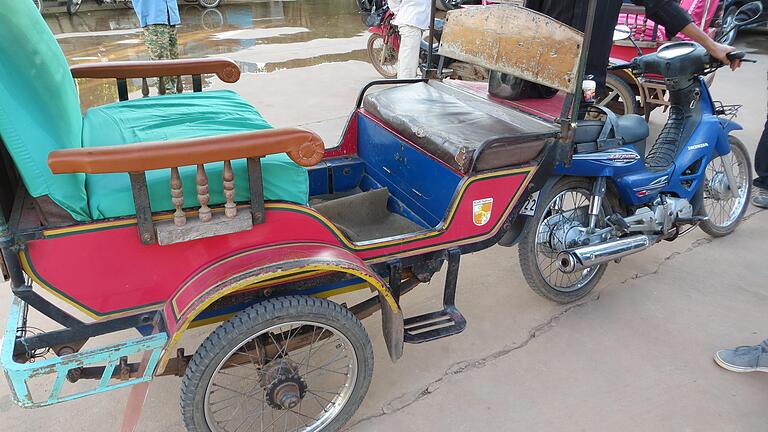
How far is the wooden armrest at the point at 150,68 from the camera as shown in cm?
238

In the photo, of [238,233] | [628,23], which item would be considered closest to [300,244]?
[238,233]

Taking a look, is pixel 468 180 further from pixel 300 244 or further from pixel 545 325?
pixel 545 325

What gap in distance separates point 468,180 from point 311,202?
2.64ft

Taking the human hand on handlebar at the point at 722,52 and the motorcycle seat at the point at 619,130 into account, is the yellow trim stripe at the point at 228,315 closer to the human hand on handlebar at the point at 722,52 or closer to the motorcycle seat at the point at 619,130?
the motorcycle seat at the point at 619,130

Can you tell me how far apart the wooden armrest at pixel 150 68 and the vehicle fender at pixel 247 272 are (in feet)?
4.08

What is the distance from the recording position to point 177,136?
187cm

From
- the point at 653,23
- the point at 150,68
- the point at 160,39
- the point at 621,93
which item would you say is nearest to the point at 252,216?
the point at 150,68

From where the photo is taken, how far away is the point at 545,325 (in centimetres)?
270

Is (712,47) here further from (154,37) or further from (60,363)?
(154,37)

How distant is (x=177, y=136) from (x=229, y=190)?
0.45 meters

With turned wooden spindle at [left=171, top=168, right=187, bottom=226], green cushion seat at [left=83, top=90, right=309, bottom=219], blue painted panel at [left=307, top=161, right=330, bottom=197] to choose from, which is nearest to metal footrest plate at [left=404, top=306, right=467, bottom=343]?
green cushion seat at [left=83, top=90, right=309, bottom=219]

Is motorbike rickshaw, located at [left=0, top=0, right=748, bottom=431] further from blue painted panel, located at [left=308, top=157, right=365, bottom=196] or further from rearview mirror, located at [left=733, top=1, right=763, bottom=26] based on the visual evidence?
rearview mirror, located at [left=733, top=1, right=763, bottom=26]

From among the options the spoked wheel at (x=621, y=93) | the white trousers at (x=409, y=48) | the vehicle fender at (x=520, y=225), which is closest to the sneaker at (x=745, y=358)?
the vehicle fender at (x=520, y=225)

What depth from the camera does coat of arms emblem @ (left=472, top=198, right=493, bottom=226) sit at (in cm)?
214
